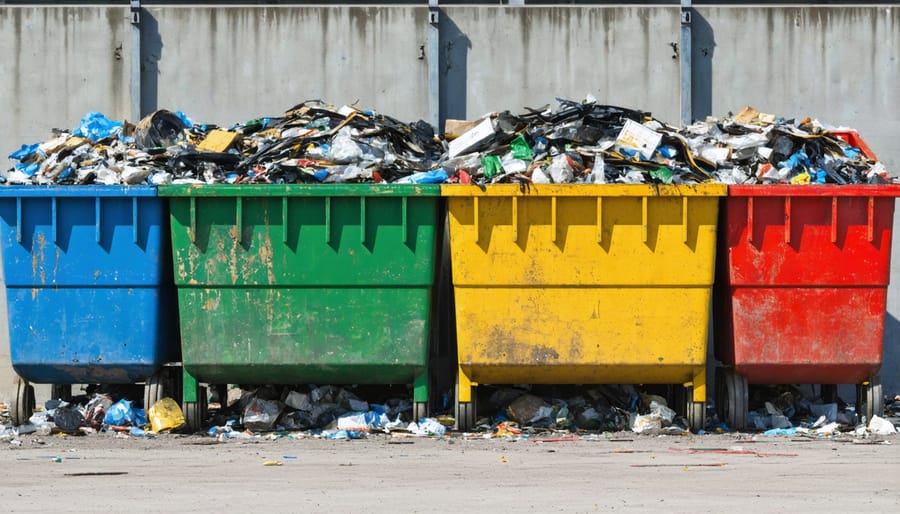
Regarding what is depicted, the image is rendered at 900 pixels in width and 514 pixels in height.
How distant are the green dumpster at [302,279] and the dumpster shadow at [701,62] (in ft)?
9.35

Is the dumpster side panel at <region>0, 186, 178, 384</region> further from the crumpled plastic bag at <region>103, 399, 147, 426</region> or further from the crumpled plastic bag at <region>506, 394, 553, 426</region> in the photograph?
the crumpled plastic bag at <region>506, 394, 553, 426</region>

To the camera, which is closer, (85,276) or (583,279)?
(583,279)

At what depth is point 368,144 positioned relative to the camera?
A: 31.3 ft

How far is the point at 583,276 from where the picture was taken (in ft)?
29.6

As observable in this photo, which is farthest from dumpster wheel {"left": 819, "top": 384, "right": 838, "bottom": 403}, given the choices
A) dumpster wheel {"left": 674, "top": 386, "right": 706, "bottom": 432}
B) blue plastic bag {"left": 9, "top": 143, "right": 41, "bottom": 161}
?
blue plastic bag {"left": 9, "top": 143, "right": 41, "bottom": 161}

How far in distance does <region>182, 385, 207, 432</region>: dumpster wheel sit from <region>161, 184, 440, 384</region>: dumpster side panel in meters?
0.26

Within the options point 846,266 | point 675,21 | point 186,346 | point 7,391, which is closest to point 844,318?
point 846,266

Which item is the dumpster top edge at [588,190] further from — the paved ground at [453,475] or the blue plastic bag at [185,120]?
A: the blue plastic bag at [185,120]

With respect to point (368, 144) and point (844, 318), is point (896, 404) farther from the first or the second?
point (368, 144)

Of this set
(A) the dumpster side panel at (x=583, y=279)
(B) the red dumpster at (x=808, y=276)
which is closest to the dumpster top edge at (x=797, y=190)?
(B) the red dumpster at (x=808, y=276)

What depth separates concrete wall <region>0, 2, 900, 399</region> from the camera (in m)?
11.0

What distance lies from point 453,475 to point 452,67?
449 cm

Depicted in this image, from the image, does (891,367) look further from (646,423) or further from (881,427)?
(646,423)

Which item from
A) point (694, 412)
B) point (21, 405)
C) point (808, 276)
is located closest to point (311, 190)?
point (21, 405)
